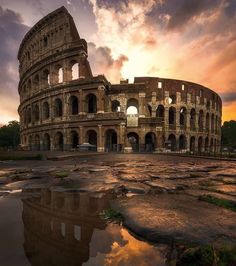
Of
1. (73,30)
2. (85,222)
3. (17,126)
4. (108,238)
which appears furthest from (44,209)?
(17,126)

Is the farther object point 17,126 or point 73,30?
point 17,126

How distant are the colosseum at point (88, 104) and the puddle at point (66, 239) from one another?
2310 centimetres

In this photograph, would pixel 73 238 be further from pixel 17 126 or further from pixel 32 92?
pixel 17 126

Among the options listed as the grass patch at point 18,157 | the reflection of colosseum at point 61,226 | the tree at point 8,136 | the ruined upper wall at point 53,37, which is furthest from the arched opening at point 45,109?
the tree at point 8,136

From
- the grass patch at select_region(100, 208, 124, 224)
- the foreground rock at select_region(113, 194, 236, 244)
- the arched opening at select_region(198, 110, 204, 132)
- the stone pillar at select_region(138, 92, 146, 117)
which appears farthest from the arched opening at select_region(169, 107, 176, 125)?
the grass patch at select_region(100, 208, 124, 224)

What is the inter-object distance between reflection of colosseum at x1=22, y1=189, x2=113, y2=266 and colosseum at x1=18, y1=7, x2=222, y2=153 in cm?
2257

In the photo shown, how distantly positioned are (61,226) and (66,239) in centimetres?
38

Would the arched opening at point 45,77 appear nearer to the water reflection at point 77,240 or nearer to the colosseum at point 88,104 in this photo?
the colosseum at point 88,104

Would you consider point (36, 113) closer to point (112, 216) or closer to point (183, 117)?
point (183, 117)

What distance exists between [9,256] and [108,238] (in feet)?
3.19

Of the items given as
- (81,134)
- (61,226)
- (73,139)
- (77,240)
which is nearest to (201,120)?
(81,134)

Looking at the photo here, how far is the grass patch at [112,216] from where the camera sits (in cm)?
281

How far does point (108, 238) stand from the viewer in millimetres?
2262

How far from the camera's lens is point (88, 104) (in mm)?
31406
